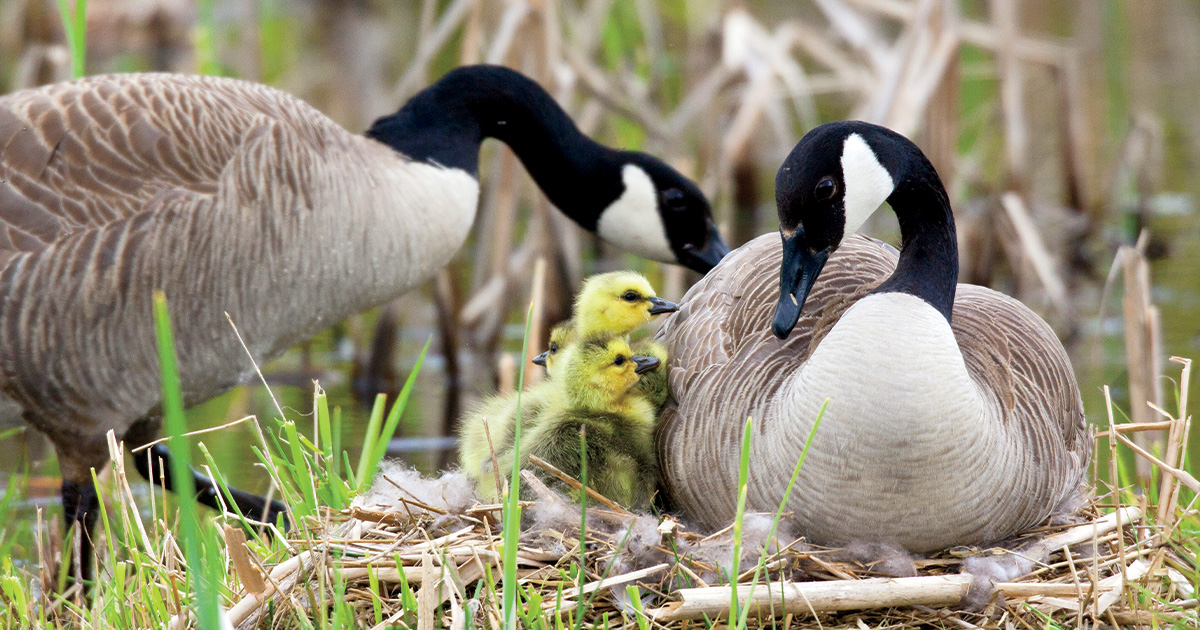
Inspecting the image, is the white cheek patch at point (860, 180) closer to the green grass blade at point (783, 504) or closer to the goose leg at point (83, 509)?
the green grass blade at point (783, 504)

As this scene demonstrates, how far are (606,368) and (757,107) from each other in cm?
472

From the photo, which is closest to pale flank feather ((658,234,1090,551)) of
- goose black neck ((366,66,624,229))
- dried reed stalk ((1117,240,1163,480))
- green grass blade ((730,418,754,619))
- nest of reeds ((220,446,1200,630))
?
nest of reeds ((220,446,1200,630))

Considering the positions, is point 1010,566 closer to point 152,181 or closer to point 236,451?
point 152,181

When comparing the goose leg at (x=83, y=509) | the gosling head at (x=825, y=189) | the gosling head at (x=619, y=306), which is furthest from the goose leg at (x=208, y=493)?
the gosling head at (x=825, y=189)

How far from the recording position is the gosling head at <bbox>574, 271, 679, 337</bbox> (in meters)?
3.84

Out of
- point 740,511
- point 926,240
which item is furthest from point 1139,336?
point 740,511

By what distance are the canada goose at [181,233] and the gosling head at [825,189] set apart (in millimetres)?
2001

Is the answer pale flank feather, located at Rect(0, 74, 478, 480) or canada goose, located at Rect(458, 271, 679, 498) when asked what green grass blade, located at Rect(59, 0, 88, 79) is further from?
canada goose, located at Rect(458, 271, 679, 498)

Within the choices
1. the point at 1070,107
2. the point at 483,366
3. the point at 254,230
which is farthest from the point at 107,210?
the point at 1070,107

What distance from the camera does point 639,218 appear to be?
211 inches

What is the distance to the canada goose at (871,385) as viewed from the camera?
296 cm

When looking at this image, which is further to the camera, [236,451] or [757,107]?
[757,107]

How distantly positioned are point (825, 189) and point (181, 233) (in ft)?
7.55

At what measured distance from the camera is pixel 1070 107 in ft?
27.5
